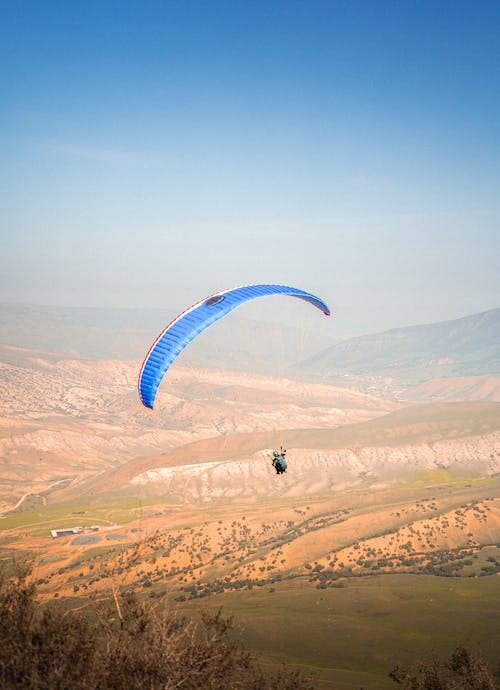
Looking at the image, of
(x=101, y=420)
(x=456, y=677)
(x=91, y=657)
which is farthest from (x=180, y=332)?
(x=101, y=420)

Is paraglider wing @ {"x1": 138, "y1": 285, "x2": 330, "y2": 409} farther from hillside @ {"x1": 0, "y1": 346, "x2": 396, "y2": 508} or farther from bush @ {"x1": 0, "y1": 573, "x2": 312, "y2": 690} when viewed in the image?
hillside @ {"x1": 0, "y1": 346, "x2": 396, "y2": 508}

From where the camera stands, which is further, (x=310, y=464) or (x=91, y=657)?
(x=310, y=464)

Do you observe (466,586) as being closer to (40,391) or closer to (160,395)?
(160,395)

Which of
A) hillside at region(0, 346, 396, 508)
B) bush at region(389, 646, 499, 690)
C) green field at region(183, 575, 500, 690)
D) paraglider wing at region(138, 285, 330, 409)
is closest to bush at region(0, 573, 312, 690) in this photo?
paraglider wing at region(138, 285, 330, 409)

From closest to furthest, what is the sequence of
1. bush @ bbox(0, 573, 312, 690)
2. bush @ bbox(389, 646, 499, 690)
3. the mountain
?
1. bush @ bbox(0, 573, 312, 690)
2. bush @ bbox(389, 646, 499, 690)
3. the mountain

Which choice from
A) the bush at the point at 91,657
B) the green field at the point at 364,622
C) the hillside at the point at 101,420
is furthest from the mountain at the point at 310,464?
the bush at the point at 91,657

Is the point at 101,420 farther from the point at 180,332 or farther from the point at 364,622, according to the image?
the point at 180,332
